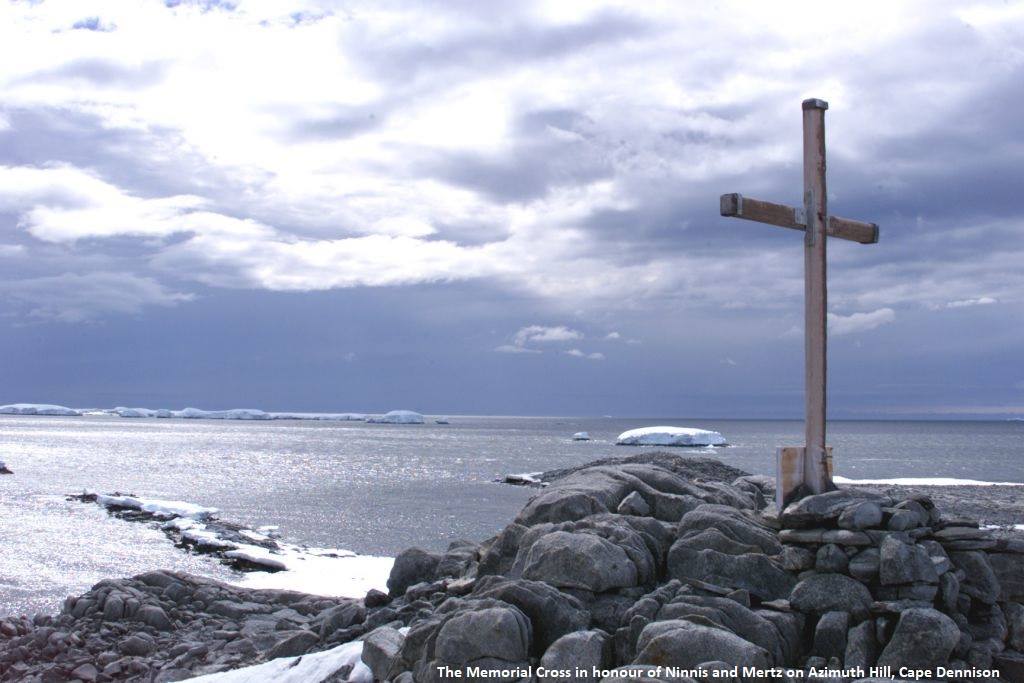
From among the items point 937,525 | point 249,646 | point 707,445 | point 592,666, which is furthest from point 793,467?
point 707,445

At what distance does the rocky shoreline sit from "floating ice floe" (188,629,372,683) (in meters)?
0.02

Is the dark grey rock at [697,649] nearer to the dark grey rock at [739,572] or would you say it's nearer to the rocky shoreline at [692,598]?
the rocky shoreline at [692,598]

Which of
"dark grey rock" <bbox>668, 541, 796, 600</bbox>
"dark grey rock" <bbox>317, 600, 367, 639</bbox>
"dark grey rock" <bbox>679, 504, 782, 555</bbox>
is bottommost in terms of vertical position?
"dark grey rock" <bbox>317, 600, 367, 639</bbox>

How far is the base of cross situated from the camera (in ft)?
30.2

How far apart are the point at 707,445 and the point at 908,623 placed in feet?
336

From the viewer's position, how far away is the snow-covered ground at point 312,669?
26.9 ft

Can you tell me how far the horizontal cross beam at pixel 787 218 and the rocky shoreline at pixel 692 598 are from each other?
2.77 metres

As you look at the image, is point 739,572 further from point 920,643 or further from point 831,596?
point 920,643

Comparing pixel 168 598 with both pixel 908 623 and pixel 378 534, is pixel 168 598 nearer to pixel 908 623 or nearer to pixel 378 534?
pixel 908 623

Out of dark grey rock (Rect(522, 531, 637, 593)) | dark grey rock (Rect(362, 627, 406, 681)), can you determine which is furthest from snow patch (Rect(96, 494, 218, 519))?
dark grey rock (Rect(522, 531, 637, 593))

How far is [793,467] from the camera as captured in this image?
9.27 m

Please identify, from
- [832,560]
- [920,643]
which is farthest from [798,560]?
[920,643]

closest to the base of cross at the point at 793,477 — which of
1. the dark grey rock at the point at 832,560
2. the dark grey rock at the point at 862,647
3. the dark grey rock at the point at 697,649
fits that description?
the dark grey rock at the point at 832,560

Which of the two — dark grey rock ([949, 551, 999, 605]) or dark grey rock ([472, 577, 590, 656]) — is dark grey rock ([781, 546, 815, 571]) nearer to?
dark grey rock ([949, 551, 999, 605])
